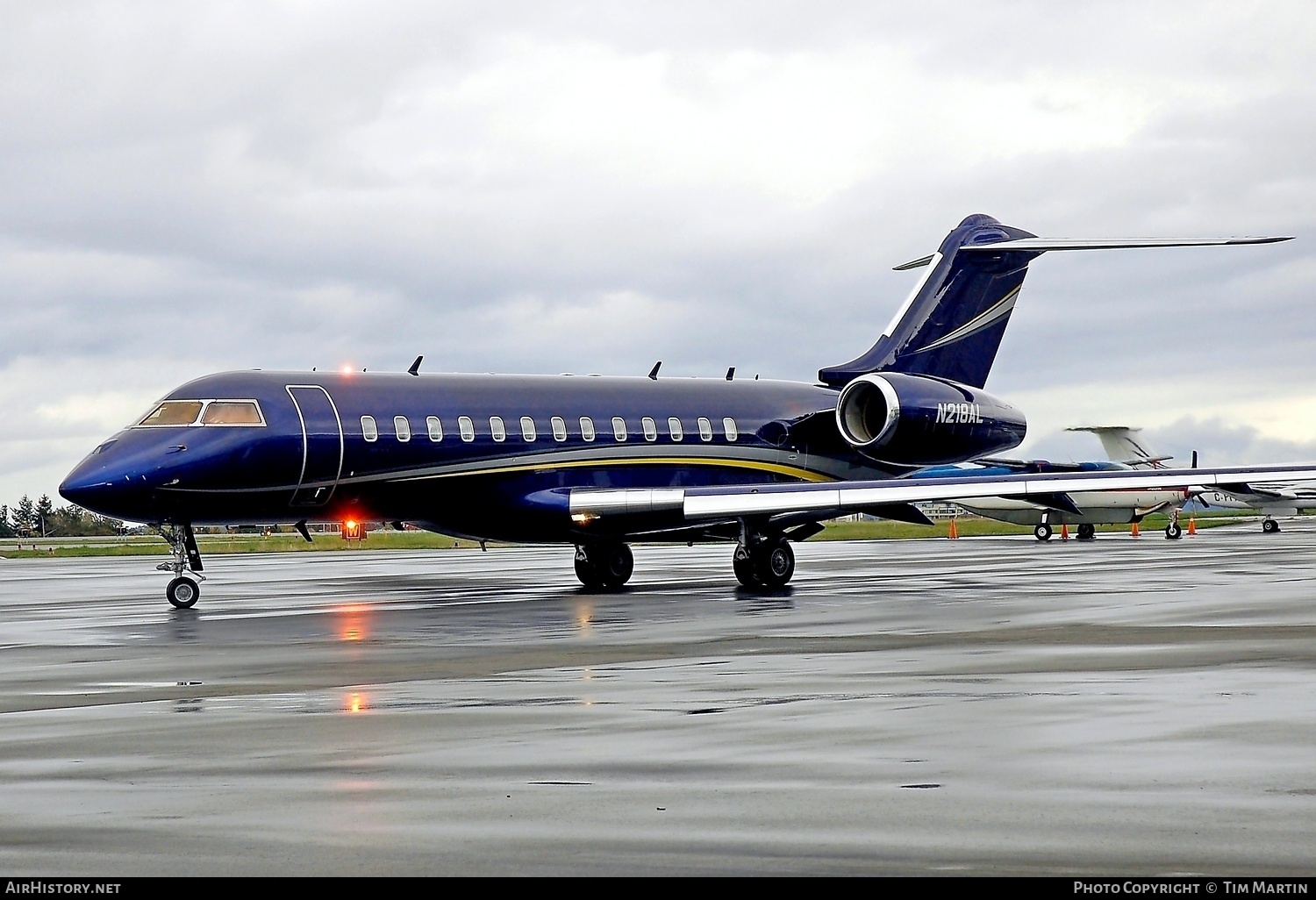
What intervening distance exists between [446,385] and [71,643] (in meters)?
10.8

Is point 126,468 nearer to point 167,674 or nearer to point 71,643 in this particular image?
point 71,643

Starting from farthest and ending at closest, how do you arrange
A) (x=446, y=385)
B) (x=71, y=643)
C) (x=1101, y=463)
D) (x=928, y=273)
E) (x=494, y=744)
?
(x=1101, y=463), (x=928, y=273), (x=446, y=385), (x=71, y=643), (x=494, y=744)

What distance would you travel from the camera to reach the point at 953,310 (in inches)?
1321

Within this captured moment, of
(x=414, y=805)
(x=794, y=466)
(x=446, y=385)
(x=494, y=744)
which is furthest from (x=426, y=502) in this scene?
(x=414, y=805)

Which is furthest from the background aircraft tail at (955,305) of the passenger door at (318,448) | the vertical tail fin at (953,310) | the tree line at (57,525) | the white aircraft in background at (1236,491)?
the tree line at (57,525)

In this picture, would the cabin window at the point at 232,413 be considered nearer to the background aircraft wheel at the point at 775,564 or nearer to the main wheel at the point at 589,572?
the main wheel at the point at 589,572

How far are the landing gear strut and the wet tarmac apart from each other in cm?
788

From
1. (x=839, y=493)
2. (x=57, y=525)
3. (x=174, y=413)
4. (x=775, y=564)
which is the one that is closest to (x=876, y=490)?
(x=839, y=493)

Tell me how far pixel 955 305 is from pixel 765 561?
27.5 feet

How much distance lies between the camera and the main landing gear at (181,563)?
25.2m

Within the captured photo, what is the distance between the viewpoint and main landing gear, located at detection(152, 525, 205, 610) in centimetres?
2523

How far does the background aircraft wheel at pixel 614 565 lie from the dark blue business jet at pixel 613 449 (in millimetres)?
32

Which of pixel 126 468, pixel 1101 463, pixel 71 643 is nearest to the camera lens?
pixel 71 643

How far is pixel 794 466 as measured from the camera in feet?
105
